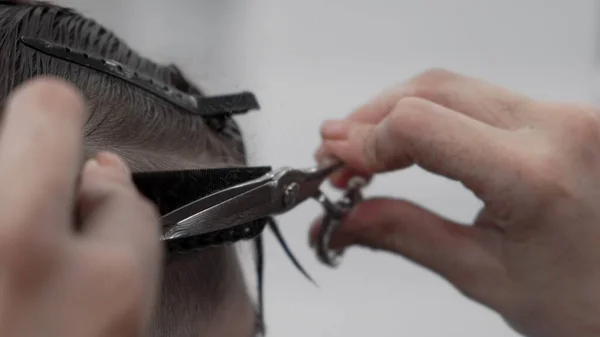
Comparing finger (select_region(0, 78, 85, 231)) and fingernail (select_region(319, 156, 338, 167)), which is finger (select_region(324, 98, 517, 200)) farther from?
finger (select_region(0, 78, 85, 231))

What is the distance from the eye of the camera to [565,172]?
25.4 inches

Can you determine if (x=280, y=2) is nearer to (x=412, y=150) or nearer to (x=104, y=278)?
(x=412, y=150)

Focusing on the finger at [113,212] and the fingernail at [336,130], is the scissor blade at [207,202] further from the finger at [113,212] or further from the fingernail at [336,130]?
the fingernail at [336,130]

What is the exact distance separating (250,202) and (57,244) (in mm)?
254

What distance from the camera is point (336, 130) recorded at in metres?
0.74

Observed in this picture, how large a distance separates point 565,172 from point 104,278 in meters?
0.46

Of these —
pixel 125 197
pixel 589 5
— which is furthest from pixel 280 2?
pixel 589 5

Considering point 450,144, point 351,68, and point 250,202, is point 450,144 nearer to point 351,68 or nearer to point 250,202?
point 250,202

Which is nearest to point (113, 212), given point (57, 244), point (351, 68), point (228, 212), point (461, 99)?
point (57, 244)

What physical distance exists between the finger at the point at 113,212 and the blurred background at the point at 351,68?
24 cm

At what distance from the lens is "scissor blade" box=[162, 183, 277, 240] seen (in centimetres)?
50

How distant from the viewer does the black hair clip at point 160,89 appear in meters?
0.51

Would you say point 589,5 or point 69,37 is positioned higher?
point 69,37

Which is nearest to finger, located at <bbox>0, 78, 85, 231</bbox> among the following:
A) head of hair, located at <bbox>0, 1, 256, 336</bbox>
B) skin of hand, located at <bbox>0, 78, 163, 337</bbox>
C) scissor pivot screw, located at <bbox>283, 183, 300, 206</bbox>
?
skin of hand, located at <bbox>0, 78, 163, 337</bbox>
